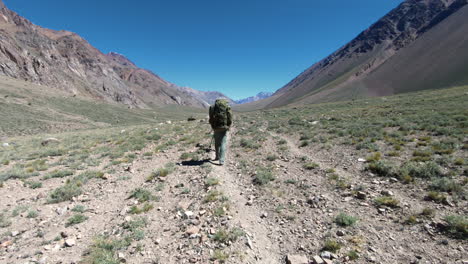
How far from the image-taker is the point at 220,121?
943 centimetres

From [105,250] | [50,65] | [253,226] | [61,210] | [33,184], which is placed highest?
[50,65]

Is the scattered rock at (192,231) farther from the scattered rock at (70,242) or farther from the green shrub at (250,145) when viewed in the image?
the green shrub at (250,145)

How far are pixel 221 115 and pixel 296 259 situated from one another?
660 centimetres

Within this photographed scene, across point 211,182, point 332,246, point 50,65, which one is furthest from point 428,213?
point 50,65

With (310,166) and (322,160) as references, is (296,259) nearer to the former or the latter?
(310,166)

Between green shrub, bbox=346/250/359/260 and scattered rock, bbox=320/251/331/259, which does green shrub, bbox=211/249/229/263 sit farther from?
green shrub, bbox=346/250/359/260

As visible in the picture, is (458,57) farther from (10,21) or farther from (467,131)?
(10,21)

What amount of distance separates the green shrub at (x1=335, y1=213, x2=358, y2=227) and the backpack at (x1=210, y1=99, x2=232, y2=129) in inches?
234

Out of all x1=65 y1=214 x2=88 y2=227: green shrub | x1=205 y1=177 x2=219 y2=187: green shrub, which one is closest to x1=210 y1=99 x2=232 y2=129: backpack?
x1=205 y1=177 x2=219 y2=187: green shrub

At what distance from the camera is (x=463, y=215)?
15.7 ft

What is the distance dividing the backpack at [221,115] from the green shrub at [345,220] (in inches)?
234

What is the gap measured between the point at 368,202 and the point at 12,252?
8981 mm

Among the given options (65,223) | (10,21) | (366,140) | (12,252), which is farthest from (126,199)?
(10,21)

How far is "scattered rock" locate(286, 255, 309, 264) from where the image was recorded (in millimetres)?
3986
